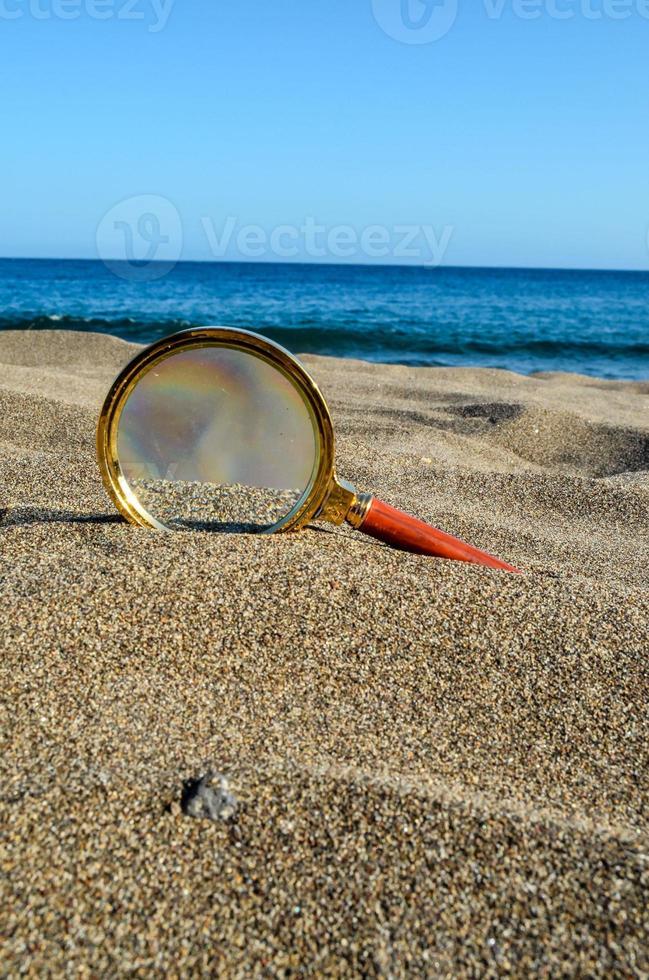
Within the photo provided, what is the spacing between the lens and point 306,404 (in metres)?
1.70

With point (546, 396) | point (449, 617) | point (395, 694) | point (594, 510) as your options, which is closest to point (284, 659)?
point (395, 694)

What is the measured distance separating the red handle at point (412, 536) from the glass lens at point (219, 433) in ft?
0.55

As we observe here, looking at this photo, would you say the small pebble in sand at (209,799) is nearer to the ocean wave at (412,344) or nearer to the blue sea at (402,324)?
the blue sea at (402,324)

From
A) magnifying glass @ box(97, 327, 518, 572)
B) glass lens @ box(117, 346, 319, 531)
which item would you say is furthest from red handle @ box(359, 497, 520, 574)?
glass lens @ box(117, 346, 319, 531)

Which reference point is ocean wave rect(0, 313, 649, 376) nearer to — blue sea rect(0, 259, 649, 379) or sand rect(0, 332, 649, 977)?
blue sea rect(0, 259, 649, 379)

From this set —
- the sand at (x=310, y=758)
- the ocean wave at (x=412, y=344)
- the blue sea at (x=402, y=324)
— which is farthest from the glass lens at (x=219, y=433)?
the ocean wave at (x=412, y=344)

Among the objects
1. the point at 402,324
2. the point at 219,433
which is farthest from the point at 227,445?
the point at 402,324

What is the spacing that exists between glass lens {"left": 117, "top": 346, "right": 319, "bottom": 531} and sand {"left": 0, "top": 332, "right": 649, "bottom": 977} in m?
0.12

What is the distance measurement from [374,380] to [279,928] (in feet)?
19.8

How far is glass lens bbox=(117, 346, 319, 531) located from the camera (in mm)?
1703

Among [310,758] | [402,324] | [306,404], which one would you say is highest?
[306,404]

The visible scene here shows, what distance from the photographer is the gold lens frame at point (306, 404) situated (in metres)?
1.66

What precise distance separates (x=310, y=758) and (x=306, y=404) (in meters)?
0.73

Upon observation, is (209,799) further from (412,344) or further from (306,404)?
(412,344)
